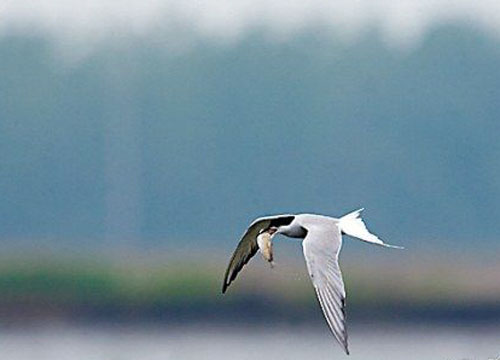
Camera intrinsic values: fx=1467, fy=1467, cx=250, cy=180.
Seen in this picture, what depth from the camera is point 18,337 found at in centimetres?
571

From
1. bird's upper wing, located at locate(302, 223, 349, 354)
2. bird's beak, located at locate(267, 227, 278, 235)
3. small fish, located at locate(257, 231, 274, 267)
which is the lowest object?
bird's upper wing, located at locate(302, 223, 349, 354)

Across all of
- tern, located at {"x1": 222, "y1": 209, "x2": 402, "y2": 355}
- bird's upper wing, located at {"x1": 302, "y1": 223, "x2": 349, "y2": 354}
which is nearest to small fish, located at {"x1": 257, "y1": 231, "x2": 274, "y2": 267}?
tern, located at {"x1": 222, "y1": 209, "x2": 402, "y2": 355}

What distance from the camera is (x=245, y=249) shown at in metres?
4.20

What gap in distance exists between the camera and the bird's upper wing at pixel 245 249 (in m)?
3.90

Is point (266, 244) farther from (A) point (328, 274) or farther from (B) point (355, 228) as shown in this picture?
(A) point (328, 274)

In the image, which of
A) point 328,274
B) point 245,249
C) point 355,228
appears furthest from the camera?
point 245,249

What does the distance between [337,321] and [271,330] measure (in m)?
2.61

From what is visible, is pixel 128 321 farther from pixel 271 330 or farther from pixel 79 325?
pixel 271 330

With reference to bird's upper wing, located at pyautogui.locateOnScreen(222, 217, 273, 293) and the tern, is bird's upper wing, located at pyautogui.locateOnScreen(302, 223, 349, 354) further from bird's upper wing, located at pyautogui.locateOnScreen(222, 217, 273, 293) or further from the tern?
bird's upper wing, located at pyautogui.locateOnScreen(222, 217, 273, 293)

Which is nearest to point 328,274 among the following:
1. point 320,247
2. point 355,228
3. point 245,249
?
point 320,247

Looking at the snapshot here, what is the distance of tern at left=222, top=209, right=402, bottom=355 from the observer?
9.93ft

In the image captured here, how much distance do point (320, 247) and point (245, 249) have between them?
89cm

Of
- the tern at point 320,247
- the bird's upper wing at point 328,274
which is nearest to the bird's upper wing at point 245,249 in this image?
the tern at point 320,247

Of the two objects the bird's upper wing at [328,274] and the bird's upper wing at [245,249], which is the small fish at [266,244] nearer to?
the bird's upper wing at [245,249]
